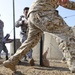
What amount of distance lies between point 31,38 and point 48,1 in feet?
2.69

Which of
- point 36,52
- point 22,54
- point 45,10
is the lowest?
point 36,52

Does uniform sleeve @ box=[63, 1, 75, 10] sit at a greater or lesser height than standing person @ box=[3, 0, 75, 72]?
greater

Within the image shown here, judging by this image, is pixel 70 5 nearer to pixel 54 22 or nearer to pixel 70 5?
pixel 70 5

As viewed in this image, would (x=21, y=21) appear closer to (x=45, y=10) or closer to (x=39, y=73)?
(x=39, y=73)

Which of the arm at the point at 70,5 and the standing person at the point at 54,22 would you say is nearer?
the standing person at the point at 54,22

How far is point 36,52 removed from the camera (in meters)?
9.34

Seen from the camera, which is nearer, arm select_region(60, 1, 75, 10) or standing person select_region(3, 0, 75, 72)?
standing person select_region(3, 0, 75, 72)

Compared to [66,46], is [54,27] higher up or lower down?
higher up

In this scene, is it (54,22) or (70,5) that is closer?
(54,22)

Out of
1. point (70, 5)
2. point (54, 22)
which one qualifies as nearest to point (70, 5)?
point (70, 5)

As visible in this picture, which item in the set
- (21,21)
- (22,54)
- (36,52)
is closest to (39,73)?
(22,54)

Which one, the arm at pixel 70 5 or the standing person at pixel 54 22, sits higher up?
the arm at pixel 70 5

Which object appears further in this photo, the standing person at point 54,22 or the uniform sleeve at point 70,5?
the uniform sleeve at point 70,5

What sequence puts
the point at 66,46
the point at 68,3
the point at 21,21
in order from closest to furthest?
the point at 66,46
the point at 68,3
the point at 21,21
